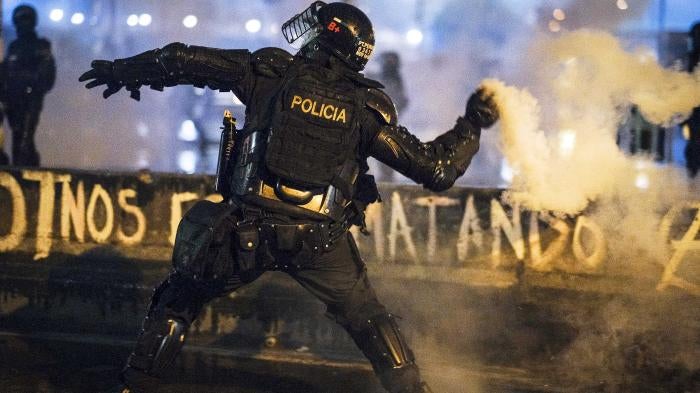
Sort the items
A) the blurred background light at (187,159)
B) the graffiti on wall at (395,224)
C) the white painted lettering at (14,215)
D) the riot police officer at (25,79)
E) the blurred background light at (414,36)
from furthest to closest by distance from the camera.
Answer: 1. the blurred background light at (414,36)
2. the blurred background light at (187,159)
3. the riot police officer at (25,79)
4. the white painted lettering at (14,215)
5. the graffiti on wall at (395,224)

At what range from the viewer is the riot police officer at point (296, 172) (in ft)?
12.1

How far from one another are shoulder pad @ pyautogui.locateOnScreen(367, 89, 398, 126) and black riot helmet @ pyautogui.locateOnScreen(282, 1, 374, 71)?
6.3 inches

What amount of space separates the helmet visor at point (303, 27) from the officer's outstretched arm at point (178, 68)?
0.27m

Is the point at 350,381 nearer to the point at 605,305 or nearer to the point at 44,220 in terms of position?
the point at 605,305

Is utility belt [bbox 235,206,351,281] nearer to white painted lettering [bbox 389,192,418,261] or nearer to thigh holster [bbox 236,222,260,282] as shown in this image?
thigh holster [bbox 236,222,260,282]

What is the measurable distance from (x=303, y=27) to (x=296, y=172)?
693 mm

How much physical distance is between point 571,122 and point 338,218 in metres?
1.99

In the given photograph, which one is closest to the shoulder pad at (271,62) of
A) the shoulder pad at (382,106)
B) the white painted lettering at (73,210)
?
the shoulder pad at (382,106)

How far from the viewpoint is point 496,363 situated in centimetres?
539

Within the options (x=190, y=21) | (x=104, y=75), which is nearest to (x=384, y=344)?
(x=104, y=75)

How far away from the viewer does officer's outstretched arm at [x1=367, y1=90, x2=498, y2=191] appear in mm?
3805

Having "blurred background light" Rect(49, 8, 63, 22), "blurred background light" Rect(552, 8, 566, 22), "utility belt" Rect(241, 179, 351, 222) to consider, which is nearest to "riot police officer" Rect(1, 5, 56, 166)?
"utility belt" Rect(241, 179, 351, 222)

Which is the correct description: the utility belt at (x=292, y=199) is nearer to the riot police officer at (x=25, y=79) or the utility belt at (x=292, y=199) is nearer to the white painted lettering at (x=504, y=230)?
the white painted lettering at (x=504, y=230)

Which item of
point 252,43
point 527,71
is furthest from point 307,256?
point 252,43
